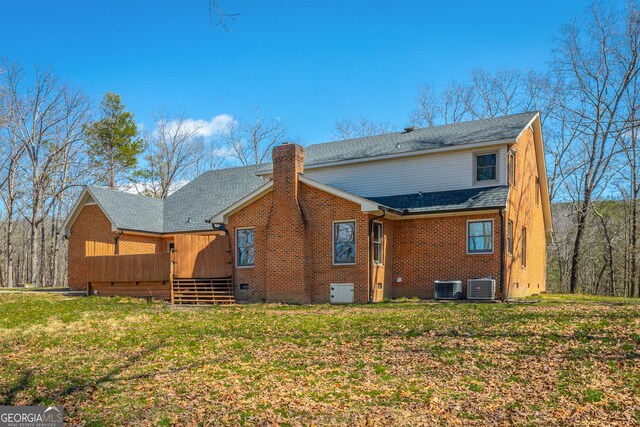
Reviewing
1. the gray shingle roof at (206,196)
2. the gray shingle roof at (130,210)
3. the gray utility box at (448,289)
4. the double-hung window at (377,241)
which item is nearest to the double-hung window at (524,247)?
the gray utility box at (448,289)

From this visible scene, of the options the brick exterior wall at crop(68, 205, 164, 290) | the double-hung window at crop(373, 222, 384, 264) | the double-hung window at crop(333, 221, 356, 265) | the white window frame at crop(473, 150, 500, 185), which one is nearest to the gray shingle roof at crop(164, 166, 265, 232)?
the brick exterior wall at crop(68, 205, 164, 290)

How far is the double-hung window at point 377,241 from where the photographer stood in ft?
61.2

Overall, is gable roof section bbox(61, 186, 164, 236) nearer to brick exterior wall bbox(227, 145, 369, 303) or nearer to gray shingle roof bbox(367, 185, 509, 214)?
brick exterior wall bbox(227, 145, 369, 303)

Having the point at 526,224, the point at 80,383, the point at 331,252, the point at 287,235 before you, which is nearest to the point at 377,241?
the point at 331,252

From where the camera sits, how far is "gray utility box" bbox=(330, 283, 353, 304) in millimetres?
18141

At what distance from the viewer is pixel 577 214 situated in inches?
1328

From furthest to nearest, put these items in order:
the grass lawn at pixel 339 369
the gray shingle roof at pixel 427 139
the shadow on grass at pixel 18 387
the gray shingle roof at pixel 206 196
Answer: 1. the gray shingle roof at pixel 206 196
2. the gray shingle roof at pixel 427 139
3. the shadow on grass at pixel 18 387
4. the grass lawn at pixel 339 369

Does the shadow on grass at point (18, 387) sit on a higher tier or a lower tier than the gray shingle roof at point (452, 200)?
lower

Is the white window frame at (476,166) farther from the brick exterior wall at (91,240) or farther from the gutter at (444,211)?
the brick exterior wall at (91,240)

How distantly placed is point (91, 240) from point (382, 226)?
14.7 metres

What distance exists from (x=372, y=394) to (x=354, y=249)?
11.6m

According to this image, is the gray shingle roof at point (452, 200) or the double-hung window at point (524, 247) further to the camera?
the double-hung window at point (524, 247)

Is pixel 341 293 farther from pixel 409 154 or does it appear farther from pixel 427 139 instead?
pixel 427 139

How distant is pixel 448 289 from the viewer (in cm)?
1766
